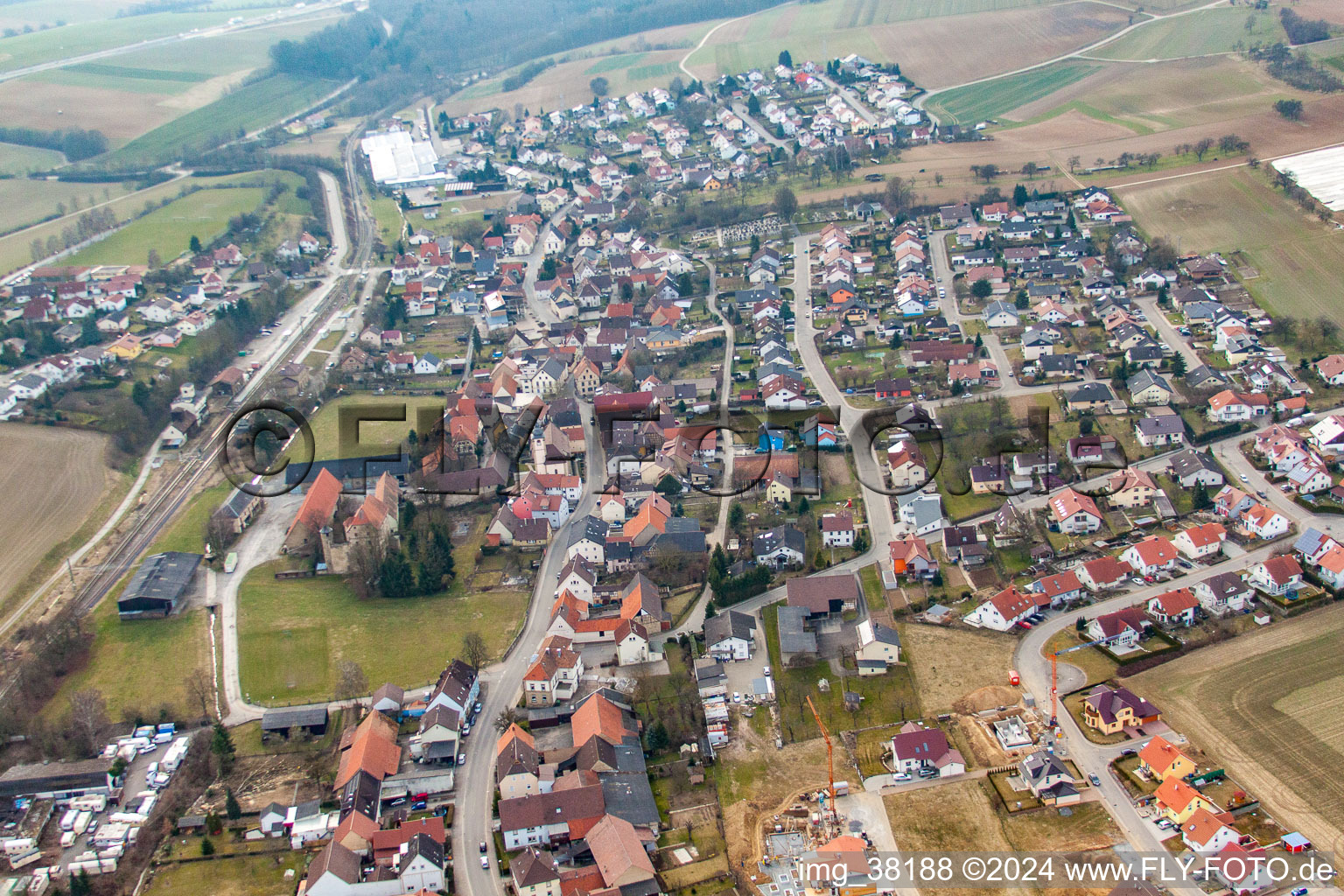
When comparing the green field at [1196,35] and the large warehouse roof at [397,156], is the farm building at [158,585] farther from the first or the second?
the green field at [1196,35]

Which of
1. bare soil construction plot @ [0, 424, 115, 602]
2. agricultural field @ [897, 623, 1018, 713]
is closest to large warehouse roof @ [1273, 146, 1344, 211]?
agricultural field @ [897, 623, 1018, 713]

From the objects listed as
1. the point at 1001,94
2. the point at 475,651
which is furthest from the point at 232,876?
the point at 1001,94

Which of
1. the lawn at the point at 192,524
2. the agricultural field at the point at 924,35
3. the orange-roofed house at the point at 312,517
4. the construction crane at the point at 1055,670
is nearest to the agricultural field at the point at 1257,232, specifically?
the construction crane at the point at 1055,670

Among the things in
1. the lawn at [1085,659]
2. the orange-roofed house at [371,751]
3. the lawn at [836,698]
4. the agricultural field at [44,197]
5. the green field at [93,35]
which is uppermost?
the green field at [93,35]

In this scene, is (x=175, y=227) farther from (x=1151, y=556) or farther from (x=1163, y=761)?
(x=1163, y=761)

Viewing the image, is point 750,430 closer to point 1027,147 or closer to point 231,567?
point 231,567

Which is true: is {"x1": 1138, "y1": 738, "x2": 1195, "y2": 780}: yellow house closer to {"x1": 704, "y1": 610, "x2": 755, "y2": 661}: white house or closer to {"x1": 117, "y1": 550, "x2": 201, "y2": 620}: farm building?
{"x1": 704, "y1": 610, "x2": 755, "y2": 661}: white house
